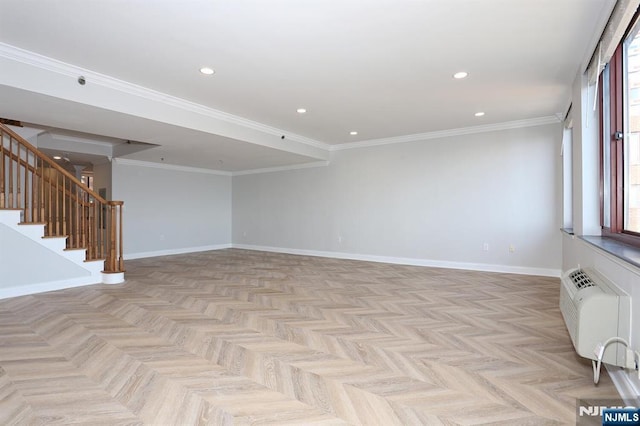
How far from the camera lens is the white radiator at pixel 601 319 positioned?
194cm

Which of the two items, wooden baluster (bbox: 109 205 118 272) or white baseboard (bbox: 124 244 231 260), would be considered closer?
wooden baluster (bbox: 109 205 118 272)

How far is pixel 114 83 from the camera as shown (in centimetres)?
364

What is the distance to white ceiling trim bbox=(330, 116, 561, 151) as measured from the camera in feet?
17.1

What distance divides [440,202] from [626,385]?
435cm

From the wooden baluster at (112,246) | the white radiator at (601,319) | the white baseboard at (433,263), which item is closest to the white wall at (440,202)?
the white baseboard at (433,263)

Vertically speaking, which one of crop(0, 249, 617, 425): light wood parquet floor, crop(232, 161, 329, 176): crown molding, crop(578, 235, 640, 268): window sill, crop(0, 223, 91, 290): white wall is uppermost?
crop(232, 161, 329, 176): crown molding

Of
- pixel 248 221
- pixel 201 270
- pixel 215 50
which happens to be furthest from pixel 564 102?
pixel 248 221

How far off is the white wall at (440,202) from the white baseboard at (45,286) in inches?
173

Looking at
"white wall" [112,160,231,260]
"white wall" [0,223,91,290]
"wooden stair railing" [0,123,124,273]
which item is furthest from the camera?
"white wall" [112,160,231,260]

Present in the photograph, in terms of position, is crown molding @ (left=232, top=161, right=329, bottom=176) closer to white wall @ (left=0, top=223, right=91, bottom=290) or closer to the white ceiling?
the white ceiling

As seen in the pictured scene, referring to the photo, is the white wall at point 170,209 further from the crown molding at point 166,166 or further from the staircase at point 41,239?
the staircase at point 41,239

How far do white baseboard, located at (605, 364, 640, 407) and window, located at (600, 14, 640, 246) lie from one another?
87cm

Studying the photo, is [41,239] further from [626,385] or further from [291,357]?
[626,385]

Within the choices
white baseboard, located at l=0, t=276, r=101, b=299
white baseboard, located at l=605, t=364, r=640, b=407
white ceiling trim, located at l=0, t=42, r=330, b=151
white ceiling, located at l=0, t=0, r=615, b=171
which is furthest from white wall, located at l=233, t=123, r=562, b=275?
white baseboard, located at l=0, t=276, r=101, b=299
